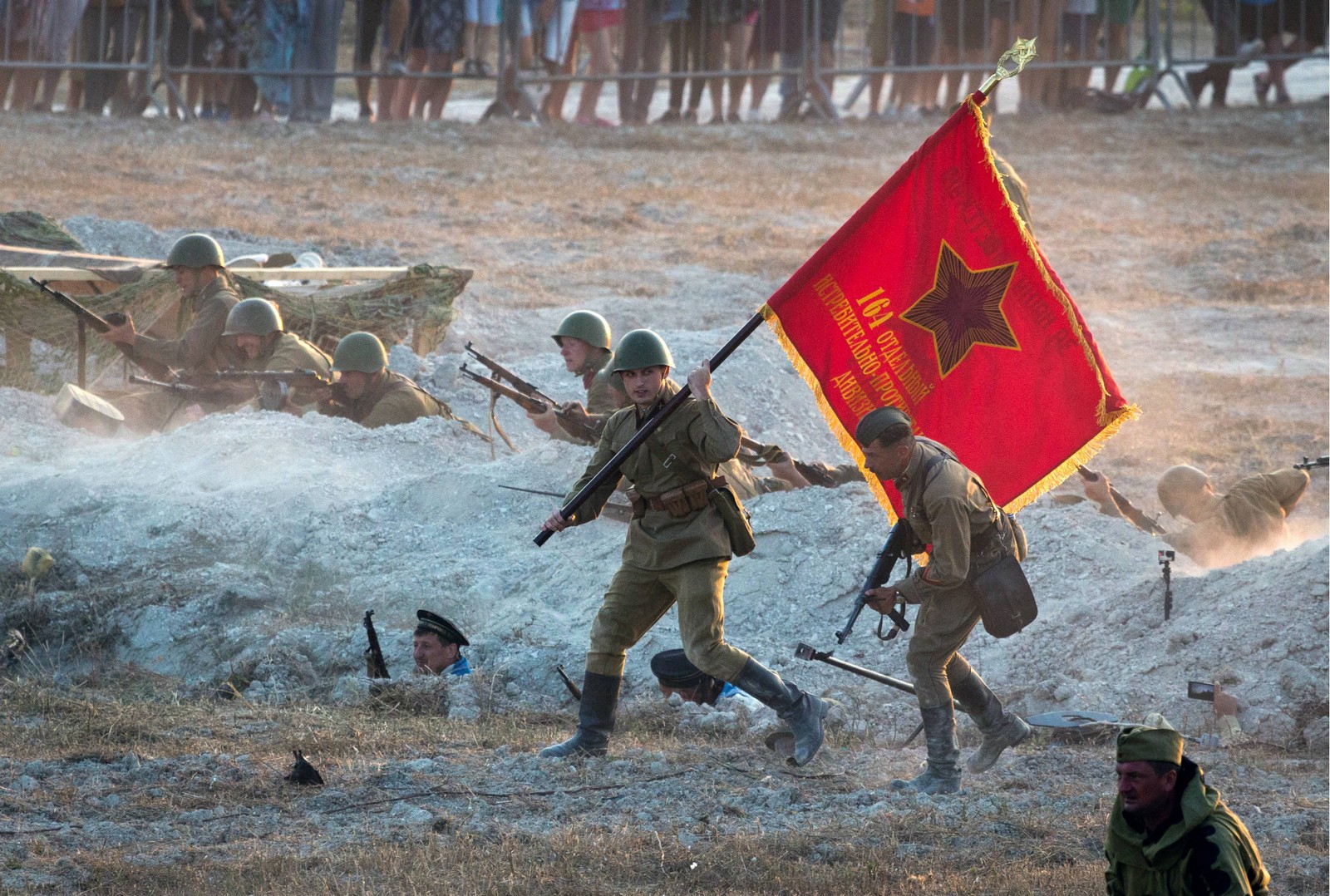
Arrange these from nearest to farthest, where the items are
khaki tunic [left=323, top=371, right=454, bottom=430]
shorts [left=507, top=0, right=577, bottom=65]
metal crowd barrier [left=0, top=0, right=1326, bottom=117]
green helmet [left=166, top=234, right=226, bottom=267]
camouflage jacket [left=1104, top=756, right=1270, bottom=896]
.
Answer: camouflage jacket [left=1104, top=756, right=1270, bottom=896]
khaki tunic [left=323, top=371, right=454, bottom=430]
green helmet [left=166, top=234, right=226, bottom=267]
metal crowd barrier [left=0, top=0, right=1326, bottom=117]
shorts [left=507, top=0, right=577, bottom=65]

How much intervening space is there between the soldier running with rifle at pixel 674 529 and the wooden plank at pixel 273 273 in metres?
6.82

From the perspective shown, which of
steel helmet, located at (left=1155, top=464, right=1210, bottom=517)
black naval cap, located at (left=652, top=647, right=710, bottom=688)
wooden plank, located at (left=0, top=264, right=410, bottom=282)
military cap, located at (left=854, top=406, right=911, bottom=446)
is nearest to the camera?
military cap, located at (left=854, top=406, right=911, bottom=446)

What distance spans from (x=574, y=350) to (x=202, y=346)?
10.2ft

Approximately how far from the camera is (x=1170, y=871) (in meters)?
4.00

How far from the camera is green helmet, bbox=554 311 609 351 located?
10.5 m

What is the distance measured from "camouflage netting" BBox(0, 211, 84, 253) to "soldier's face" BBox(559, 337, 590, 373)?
5.81 metres

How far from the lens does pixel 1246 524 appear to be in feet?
33.7

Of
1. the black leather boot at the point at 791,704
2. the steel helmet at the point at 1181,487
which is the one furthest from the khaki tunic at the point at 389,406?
the black leather boot at the point at 791,704

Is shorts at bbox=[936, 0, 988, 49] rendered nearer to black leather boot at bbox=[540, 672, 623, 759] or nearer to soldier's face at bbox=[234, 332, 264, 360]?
soldier's face at bbox=[234, 332, 264, 360]

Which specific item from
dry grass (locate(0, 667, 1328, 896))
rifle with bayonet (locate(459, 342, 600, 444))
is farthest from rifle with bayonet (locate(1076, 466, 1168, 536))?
dry grass (locate(0, 667, 1328, 896))

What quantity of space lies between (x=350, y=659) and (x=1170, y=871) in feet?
17.5

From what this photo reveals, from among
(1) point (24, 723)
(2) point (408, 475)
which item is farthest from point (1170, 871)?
(2) point (408, 475)

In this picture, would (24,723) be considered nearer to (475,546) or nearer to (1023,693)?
(475,546)

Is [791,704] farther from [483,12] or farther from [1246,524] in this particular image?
[483,12]
